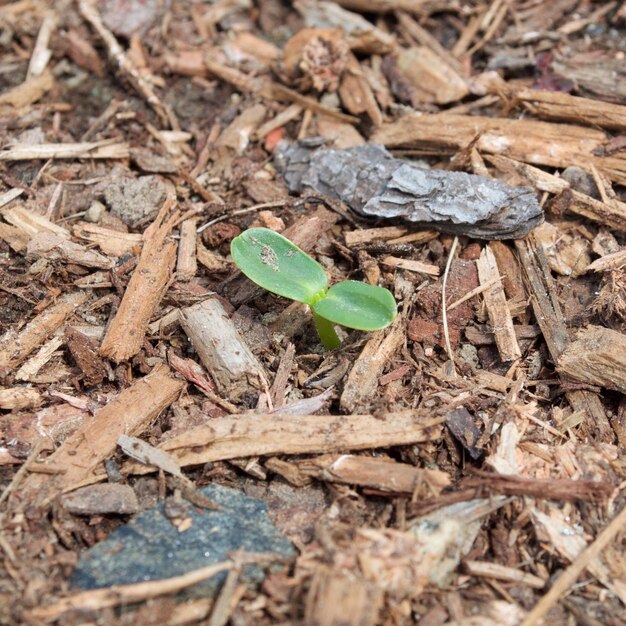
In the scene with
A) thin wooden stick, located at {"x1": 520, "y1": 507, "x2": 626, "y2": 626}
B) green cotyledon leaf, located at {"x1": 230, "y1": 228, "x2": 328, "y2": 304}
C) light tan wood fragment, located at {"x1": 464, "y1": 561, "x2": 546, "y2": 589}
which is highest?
green cotyledon leaf, located at {"x1": 230, "y1": 228, "x2": 328, "y2": 304}

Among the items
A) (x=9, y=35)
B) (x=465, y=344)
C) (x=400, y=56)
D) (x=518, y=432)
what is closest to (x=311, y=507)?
(x=518, y=432)

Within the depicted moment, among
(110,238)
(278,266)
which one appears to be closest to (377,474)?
(278,266)

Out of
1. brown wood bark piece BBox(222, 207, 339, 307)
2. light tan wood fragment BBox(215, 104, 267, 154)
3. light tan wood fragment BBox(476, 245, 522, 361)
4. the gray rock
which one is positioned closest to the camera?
light tan wood fragment BBox(476, 245, 522, 361)

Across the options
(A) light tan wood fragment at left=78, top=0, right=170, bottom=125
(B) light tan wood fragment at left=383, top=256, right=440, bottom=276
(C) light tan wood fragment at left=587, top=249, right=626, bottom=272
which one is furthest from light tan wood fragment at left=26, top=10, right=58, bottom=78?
(C) light tan wood fragment at left=587, top=249, right=626, bottom=272

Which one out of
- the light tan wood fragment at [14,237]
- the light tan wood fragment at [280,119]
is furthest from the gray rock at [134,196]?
the light tan wood fragment at [280,119]

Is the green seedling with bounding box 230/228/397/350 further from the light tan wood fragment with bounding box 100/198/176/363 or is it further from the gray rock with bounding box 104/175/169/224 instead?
the gray rock with bounding box 104/175/169/224

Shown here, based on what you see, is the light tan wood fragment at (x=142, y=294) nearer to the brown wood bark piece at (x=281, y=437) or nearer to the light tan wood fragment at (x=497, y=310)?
the brown wood bark piece at (x=281, y=437)

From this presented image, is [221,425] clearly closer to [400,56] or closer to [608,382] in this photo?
[608,382]
